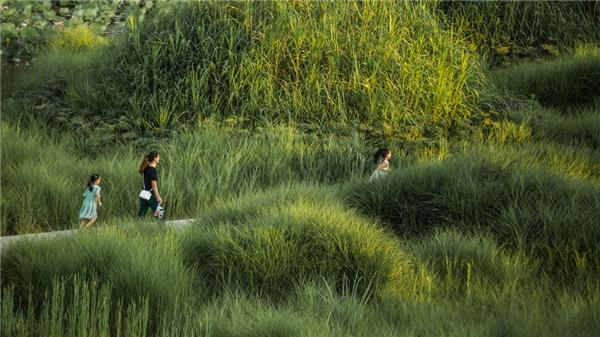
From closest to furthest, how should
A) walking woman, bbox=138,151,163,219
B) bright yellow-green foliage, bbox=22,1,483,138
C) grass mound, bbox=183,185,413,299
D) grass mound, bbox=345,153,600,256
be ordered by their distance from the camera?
grass mound, bbox=183,185,413,299 < grass mound, bbox=345,153,600,256 < walking woman, bbox=138,151,163,219 < bright yellow-green foliage, bbox=22,1,483,138

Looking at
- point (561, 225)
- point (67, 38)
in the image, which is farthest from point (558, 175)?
point (67, 38)

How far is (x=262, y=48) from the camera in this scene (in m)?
9.89

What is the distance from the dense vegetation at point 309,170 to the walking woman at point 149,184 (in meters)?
0.26

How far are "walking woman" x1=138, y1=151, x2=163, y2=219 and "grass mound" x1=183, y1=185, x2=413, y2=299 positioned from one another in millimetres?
946

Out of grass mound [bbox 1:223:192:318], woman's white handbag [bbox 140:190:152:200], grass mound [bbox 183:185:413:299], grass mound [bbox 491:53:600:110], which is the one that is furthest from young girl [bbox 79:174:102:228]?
grass mound [bbox 491:53:600:110]

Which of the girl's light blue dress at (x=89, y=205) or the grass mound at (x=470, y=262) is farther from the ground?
the girl's light blue dress at (x=89, y=205)

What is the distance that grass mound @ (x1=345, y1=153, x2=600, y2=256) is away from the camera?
6.67 metres

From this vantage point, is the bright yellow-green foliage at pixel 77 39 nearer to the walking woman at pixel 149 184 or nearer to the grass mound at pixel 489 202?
the walking woman at pixel 149 184

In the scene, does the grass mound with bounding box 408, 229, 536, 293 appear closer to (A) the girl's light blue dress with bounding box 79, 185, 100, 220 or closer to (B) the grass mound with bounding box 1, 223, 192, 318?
(B) the grass mound with bounding box 1, 223, 192, 318

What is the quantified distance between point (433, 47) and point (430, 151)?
1.87 meters

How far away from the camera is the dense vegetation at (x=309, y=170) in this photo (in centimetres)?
529

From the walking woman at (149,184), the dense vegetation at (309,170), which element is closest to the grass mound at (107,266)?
the dense vegetation at (309,170)

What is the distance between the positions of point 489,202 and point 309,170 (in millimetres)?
2096

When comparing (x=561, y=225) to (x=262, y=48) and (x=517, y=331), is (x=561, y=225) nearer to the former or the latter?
(x=517, y=331)
